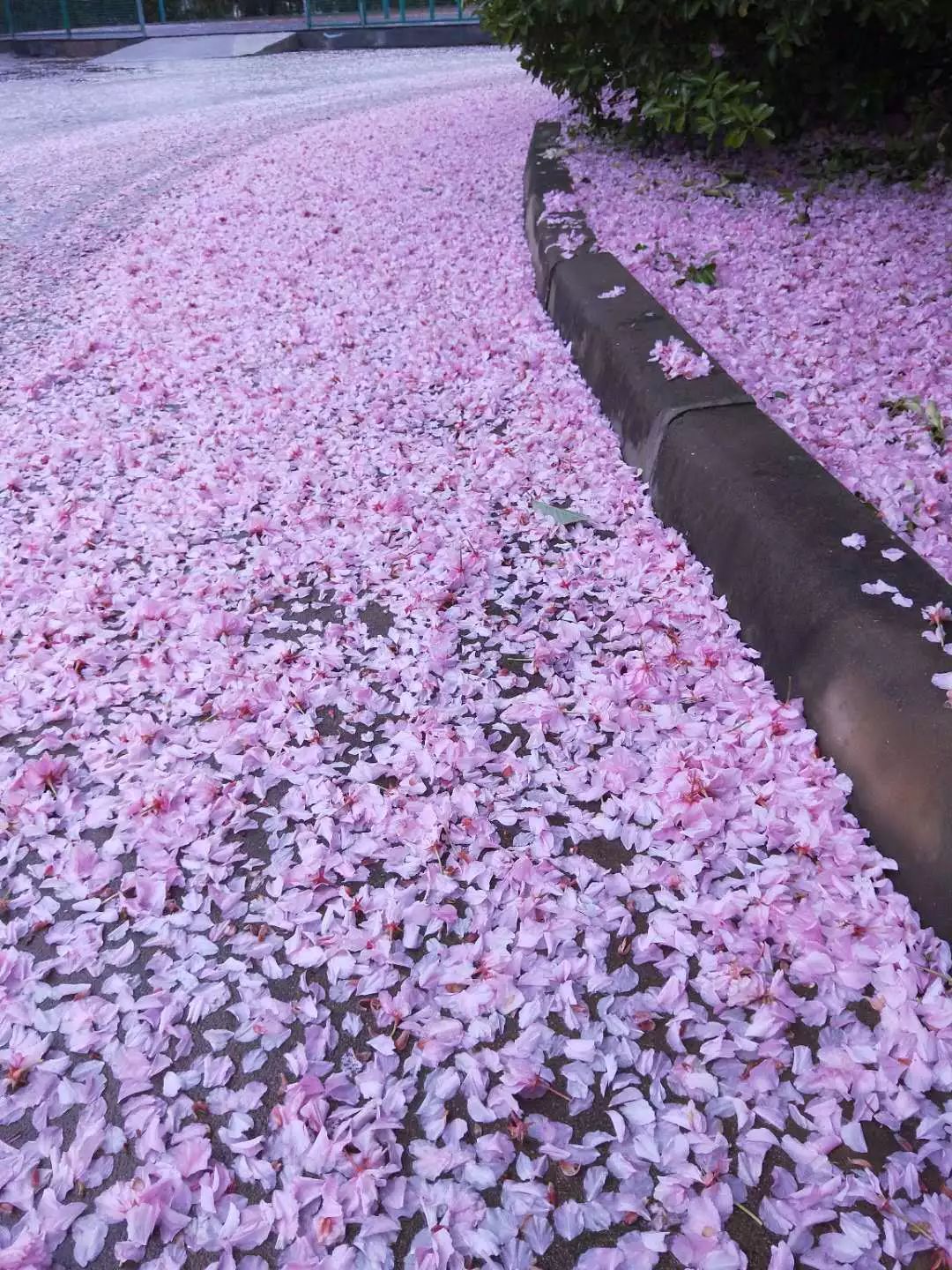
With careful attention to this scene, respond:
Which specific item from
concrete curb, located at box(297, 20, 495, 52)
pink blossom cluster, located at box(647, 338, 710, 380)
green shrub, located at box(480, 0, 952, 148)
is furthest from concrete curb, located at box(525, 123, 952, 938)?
concrete curb, located at box(297, 20, 495, 52)

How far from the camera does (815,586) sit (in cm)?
231

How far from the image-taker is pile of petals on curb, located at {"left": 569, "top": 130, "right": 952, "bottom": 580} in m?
3.25

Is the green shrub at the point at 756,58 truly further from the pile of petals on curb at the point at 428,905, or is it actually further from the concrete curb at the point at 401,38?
the concrete curb at the point at 401,38

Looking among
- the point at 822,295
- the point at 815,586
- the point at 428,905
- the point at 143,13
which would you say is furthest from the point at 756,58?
the point at 143,13

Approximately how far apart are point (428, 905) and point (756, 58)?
A: 6068 mm

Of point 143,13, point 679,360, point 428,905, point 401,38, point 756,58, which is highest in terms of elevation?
point 143,13

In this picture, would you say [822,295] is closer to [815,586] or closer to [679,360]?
[679,360]

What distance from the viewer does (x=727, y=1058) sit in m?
1.73

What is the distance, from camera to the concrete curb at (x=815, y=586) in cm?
192

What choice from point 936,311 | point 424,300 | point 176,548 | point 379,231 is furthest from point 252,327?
point 936,311

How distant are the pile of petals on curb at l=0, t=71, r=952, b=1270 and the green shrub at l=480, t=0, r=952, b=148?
3.17 metres

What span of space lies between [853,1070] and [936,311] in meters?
3.78

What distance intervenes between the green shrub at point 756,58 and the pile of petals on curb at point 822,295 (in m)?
0.45

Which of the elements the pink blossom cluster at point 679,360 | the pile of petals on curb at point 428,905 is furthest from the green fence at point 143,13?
the pile of petals on curb at point 428,905
